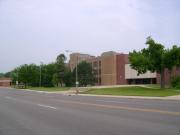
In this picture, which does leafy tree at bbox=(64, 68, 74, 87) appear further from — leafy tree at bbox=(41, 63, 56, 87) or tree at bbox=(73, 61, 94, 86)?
leafy tree at bbox=(41, 63, 56, 87)

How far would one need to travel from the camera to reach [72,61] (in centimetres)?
15050

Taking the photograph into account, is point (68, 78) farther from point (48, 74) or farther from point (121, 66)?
point (121, 66)

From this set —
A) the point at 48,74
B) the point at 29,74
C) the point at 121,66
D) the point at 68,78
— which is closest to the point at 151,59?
the point at 121,66

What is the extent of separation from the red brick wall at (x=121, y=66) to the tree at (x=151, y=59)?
57.7m

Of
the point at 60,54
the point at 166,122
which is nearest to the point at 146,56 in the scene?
the point at 166,122

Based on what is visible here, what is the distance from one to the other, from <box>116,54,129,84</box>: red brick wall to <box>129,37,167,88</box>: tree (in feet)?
189

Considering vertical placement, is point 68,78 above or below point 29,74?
below

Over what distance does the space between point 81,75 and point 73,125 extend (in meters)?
109

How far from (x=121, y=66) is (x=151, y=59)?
61291 mm

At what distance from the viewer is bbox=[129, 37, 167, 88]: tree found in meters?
59.9

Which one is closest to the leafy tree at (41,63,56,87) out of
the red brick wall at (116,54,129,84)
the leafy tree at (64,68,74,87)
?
the leafy tree at (64,68,74,87)

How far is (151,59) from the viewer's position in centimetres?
6059

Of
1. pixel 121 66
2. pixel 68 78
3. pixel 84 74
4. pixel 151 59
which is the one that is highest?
pixel 121 66

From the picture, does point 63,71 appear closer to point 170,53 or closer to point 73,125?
point 170,53
